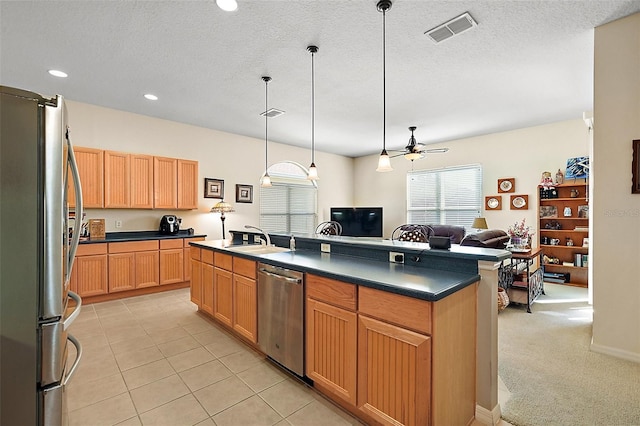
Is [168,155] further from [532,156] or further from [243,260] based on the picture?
[532,156]

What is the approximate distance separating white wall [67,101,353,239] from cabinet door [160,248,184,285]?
25.5 inches

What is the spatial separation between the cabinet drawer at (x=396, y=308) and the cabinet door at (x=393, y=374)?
0.04 meters

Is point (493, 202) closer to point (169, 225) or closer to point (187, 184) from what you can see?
point (187, 184)

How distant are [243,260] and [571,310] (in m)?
4.20

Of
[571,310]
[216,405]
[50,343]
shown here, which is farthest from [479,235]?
[50,343]

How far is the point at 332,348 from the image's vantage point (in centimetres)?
197

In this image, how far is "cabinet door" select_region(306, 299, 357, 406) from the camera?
6.04ft

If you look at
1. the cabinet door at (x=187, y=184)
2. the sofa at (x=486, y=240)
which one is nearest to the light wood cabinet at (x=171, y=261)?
the cabinet door at (x=187, y=184)

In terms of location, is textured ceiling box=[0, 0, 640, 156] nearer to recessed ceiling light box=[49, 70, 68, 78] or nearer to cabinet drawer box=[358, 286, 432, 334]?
recessed ceiling light box=[49, 70, 68, 78]

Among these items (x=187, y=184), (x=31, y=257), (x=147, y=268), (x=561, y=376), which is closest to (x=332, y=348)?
(x=31, y=257)

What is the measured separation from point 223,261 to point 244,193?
10.5 ft

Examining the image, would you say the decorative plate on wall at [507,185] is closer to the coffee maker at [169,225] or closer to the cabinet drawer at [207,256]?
the cabinet drawer at [207,256]

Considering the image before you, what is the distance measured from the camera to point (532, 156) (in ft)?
18.5

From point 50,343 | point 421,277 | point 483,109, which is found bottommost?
point 50,343
